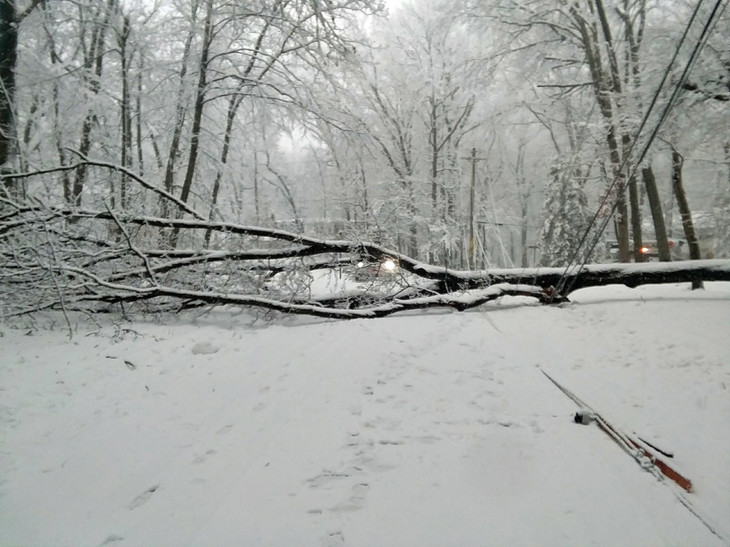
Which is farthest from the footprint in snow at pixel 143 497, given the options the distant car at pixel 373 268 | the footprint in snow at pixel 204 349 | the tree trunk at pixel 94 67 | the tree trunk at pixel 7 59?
the tree trunk at pixel 94 67

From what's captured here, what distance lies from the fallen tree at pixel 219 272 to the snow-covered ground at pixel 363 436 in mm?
819

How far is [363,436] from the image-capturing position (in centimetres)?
266

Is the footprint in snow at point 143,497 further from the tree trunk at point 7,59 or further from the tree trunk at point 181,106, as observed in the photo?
the tree trunk at point 181,106

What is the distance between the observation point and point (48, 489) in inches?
87.4

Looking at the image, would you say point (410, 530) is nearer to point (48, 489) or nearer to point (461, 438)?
point (461, 438)

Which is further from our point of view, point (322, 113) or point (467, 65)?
point (467, 65)

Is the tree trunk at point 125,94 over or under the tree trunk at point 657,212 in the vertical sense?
over

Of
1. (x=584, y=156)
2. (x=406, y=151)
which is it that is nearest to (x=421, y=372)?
(x=584, y=156)

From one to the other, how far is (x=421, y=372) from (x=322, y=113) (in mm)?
7315

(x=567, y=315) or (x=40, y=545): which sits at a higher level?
(x=567, y=315)

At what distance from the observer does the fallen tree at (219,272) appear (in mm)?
5293

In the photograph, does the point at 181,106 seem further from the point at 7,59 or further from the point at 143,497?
the point at 143,497

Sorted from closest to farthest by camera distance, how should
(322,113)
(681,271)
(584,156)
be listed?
(681,271) → (322,113) → (584,156)

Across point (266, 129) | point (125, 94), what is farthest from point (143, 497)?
point (125, 94)
